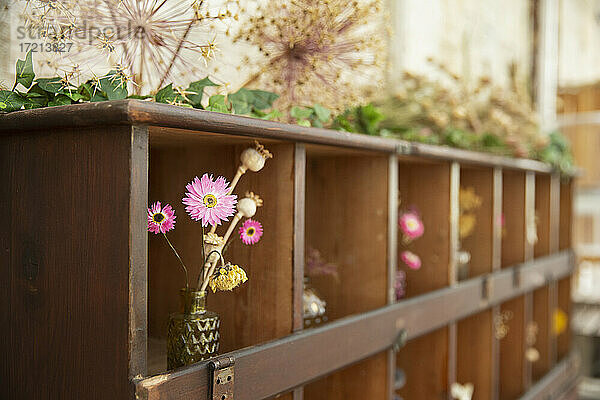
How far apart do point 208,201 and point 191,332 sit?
23 cm

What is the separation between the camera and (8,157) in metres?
1.08

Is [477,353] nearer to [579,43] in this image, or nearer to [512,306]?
[512,306]

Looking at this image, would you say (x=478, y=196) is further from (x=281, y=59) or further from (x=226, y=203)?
(x=226, y=203)

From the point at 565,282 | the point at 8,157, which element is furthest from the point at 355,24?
the point at 565,282

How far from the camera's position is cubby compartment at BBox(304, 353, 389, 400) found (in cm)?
158

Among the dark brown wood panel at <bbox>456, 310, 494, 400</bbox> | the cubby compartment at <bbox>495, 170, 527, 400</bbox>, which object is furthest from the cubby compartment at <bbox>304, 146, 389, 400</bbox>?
the cubby compartment at <bbox>495, 170, 527, 400</bbox>

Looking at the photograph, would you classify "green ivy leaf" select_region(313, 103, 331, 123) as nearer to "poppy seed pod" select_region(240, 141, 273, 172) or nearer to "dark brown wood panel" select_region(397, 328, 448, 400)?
"poppy seed pod" select_region(240, 141, 273, 172)

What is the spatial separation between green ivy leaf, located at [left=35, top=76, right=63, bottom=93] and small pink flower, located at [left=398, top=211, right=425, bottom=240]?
1.09 metres

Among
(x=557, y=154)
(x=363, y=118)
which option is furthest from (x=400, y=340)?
(x=557, y=154)

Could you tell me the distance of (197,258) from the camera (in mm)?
1127

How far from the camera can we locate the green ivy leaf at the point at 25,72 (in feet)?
3.54

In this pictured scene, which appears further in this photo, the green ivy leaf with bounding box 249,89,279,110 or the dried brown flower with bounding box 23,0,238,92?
the green ivy leaf with bounding box 249,89,279,110

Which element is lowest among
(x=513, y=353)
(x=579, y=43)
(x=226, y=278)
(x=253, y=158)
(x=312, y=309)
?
(x=513, y=353)

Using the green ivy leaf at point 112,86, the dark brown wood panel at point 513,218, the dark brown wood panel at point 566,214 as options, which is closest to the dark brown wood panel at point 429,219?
the dark brown wood panel at point 513,218
